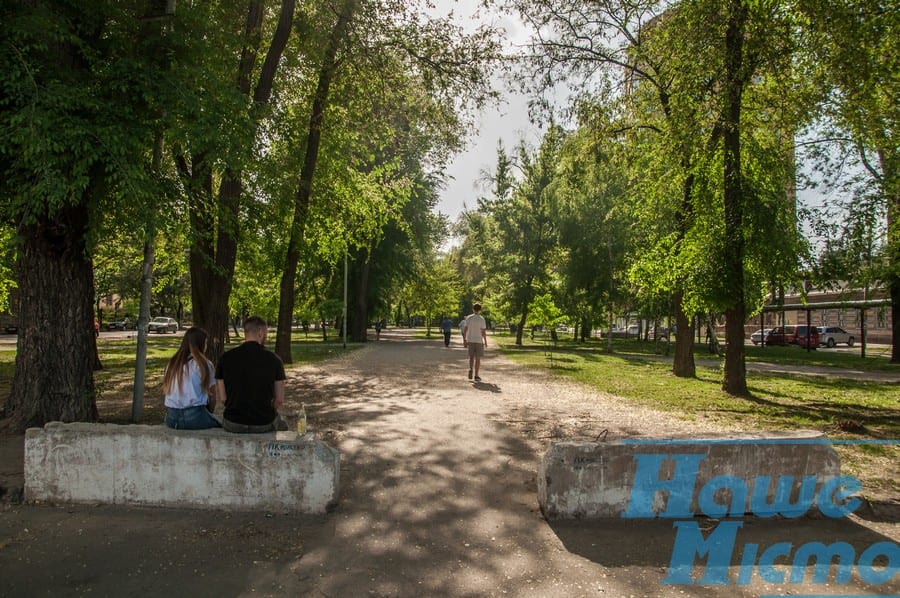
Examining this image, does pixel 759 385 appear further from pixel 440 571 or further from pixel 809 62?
pixel 440 571

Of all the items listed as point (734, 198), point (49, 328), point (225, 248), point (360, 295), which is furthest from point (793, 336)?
point (49, 328)

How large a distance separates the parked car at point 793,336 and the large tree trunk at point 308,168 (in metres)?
38.7

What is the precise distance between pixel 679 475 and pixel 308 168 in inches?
514

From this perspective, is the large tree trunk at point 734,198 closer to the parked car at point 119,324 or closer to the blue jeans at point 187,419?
the blue jeans at point 187,419

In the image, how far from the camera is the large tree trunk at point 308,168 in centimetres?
1310

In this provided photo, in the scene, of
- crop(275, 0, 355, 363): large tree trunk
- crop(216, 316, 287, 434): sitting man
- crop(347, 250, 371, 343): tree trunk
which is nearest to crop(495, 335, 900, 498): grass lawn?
crop(216, 316, 287, 434): sitting man

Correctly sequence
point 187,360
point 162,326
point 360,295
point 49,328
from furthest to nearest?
1. point 162,326
2. point 360,295
3. point 49,328
4. point 187,360

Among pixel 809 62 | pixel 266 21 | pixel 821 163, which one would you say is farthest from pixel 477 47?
pixel 821 163

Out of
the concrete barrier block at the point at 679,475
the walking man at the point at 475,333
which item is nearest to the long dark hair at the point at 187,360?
the concrete barrier block at the point at 679,475

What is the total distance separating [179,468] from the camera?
4.98 metres

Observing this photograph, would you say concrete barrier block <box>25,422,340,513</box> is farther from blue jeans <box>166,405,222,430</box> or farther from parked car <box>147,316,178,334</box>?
parked car <box>147,316,178,334</box>

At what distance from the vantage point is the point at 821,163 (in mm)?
14938

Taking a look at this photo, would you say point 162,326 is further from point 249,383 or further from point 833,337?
point 833,337

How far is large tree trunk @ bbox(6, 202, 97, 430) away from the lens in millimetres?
7039
